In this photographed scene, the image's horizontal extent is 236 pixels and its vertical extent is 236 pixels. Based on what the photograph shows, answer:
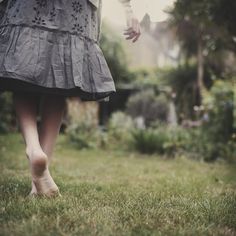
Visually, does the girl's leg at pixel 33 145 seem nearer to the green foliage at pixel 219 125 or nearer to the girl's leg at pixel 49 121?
the girl's leg at pixel 49 121

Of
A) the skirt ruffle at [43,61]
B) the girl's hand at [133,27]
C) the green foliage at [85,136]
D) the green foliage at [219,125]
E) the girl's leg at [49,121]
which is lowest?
the green foliage at [85,136]

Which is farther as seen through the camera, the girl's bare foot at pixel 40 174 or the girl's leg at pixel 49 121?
the girl's leg at pixel 49 121

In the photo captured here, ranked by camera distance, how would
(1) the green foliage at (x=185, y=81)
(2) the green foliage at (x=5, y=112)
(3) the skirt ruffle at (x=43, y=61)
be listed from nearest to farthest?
(3) the skirt ruffle at (x=43, y=61) → (2) the green foliage at (x=5, y=112) → (1) the green foliage at (x=185, y=81)

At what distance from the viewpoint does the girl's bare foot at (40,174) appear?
6.78 feet

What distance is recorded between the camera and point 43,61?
2.10 metres

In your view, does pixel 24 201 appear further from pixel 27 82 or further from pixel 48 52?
pixel 48 52

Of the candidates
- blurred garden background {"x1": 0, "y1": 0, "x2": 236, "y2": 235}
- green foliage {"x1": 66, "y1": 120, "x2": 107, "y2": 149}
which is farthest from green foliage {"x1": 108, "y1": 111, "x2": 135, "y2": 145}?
green foliage {"x1": 66, "y1": 120, "x2": 107, "y2": 149}

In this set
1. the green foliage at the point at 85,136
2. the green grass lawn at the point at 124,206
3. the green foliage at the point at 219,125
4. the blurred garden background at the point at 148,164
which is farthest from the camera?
the green foliage at the point at 85,136

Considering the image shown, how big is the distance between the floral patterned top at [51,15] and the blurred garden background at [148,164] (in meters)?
0.55

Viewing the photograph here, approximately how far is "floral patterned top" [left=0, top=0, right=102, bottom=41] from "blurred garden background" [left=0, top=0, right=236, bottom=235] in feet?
1.82

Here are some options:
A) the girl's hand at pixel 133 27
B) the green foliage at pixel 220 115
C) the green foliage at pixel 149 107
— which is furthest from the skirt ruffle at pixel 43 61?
the green foliage at pixel 149 107

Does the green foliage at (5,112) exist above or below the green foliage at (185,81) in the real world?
below

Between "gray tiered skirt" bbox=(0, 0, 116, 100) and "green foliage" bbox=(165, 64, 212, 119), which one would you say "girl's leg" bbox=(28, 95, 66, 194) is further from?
"green foliage" bbox=(165, 64, 212, 119)

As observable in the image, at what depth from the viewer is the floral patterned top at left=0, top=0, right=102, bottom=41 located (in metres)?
2.13
